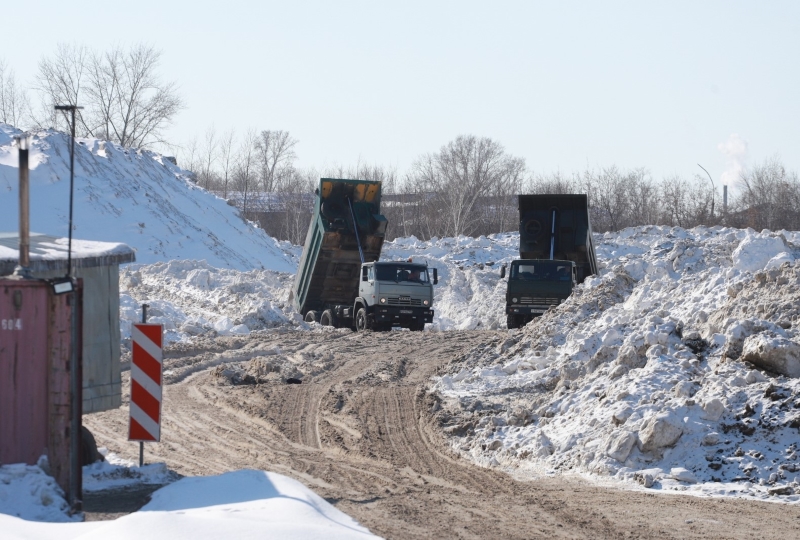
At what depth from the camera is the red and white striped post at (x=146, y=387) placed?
845 centimetres

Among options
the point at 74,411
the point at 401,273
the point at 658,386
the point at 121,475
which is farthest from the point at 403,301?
the point at 74,411

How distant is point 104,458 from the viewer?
8.57 metres

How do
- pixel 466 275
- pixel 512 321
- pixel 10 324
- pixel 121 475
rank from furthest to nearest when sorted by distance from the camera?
pixel 466 275 < pixel 512 321 < pixel 121 475 < pixel 10 324

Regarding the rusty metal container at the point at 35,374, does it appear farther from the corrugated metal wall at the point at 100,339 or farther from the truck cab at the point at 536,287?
the truck cab at the point at 536,287

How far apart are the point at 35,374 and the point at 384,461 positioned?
3.85m

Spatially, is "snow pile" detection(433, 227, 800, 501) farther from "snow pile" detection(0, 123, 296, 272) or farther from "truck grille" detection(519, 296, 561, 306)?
"snow pile" detection(0, 123, 296, 272)

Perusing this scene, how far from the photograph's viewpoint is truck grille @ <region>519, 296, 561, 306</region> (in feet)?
82.3

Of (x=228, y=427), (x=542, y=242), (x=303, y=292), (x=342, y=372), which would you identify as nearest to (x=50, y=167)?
(x=303, y=292)

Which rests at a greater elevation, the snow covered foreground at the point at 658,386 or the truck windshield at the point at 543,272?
the truck windshield at the point at 543,272

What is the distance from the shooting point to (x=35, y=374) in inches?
275

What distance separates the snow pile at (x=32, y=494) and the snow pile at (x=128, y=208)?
3422cm

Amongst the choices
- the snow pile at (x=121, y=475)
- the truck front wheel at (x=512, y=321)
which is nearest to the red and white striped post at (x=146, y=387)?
the snow pile at (x=121, y=475)

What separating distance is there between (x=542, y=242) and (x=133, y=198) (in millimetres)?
26160

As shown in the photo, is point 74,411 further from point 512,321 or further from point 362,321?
point 512,321
